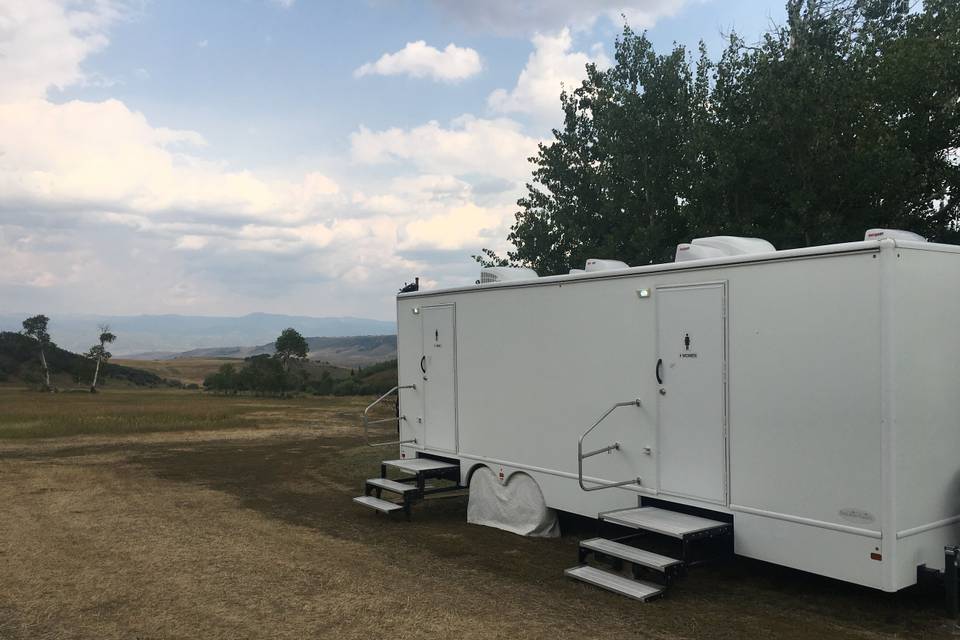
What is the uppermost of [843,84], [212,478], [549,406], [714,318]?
[843,84]

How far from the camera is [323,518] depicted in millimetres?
9383

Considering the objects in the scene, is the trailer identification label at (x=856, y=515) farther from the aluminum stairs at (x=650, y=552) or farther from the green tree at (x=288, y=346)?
the green tree at (x=288, y=346)

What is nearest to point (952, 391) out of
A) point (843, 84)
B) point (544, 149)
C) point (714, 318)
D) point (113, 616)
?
point (714, 318)

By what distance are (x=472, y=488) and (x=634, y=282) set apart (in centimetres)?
349

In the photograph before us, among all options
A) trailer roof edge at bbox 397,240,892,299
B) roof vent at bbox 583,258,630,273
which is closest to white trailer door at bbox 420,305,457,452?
trailer roof edge at bbox 397,240,892,299

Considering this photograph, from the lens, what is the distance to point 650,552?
625 centimetres

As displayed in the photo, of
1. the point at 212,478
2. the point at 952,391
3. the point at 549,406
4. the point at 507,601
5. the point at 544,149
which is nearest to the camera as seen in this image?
the point at 952,391

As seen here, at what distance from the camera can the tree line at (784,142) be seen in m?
12.7

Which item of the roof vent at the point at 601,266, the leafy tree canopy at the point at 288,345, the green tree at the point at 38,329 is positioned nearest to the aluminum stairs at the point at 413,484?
the roof vent at the point at 601,266

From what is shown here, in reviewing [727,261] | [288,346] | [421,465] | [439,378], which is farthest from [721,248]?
[288,346]

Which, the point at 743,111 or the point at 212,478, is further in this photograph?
the point at 743,111

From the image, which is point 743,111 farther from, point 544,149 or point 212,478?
point 212,478

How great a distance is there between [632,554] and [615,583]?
269 mm

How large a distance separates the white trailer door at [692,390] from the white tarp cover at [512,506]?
1847 mm
